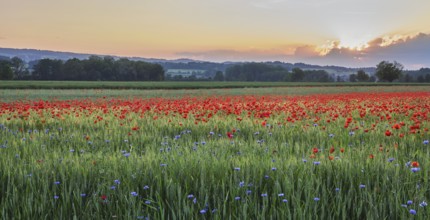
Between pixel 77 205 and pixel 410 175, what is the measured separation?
3318mm

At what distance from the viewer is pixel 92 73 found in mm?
107312

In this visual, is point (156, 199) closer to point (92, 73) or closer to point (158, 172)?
point (158, 172)

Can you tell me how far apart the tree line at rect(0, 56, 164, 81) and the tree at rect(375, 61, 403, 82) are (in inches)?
2878

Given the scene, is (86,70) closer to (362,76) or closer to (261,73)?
(261,73)

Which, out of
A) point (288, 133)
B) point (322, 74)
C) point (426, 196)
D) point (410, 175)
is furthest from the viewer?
point (322, 74)

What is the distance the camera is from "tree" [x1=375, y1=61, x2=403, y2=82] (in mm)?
116312

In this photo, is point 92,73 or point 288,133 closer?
point 288,133

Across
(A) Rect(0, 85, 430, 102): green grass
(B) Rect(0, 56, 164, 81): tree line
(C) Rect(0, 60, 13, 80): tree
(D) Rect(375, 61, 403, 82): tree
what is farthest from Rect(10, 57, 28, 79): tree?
(D) Rect(375, 61, 403, 82): tree

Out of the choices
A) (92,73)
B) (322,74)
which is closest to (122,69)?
(92,73)

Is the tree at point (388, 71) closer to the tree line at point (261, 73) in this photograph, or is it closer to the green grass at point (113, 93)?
the tree line at point (261, 73)

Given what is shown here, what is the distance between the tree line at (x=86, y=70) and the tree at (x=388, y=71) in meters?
73.1

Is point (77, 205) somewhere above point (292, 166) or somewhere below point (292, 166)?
below

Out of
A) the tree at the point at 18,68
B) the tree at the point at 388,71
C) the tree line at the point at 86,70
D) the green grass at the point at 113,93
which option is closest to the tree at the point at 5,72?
the tree line at the point at 86,70

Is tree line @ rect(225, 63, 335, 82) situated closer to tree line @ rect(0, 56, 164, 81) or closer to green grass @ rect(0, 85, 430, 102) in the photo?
tree line @ rect(0, 56, 164, 81)
